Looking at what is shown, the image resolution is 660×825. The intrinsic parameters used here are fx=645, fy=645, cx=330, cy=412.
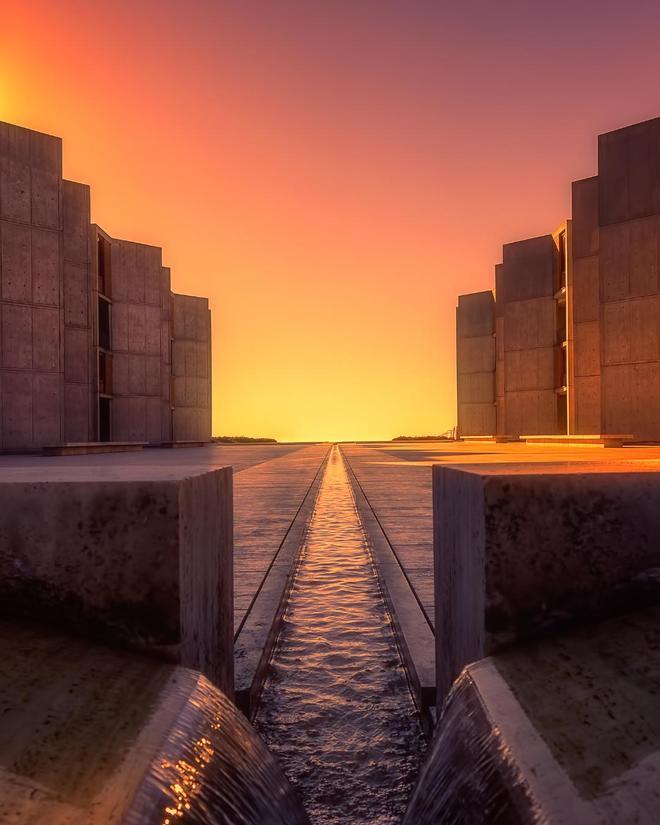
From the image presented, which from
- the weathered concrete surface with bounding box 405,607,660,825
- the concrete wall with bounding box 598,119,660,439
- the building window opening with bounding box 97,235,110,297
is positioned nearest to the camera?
the weathered concrete surface with bounding box 405,607,660,825

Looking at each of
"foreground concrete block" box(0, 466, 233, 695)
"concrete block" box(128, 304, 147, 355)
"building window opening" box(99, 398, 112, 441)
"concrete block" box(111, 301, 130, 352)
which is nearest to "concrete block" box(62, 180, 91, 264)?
"concrete block" box(111, 301, 130, 352)

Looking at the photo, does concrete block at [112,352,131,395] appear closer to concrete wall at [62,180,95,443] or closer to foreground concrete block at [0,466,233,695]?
concrete wall at [62,180,95,443]

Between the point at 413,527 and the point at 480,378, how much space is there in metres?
35.8

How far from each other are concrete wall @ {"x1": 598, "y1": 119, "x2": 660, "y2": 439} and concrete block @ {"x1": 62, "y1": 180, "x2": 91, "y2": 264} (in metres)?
20.0

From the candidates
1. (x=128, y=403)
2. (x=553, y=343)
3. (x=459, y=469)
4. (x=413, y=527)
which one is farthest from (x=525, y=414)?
(x=459, y=469)

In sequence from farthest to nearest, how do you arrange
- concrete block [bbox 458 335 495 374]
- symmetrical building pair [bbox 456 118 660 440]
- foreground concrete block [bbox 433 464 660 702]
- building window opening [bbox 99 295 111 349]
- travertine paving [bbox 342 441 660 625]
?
concrete block [bbox 458 335 495 374], building window opening [bbox 99 295 111 349], symmetrical building pair [bbox 456 118 660 440], travertine paving [bbox 342 441 660 625], foreground concrete block [bbox 433 464 660 702]

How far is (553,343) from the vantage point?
32.6 metres

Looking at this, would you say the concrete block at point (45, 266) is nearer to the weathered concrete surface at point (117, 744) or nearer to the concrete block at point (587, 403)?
the concrete block at point (587, 403)

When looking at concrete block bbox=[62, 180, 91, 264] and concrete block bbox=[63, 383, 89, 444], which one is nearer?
concrete block bbox=[63, 383, 89, 444]

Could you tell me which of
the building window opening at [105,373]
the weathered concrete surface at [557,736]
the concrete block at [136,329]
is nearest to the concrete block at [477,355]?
the concrete block at [136,329]

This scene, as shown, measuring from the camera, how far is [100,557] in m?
1.96

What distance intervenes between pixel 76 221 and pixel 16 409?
8.59 meters

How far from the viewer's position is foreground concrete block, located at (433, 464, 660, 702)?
1924 millimetres

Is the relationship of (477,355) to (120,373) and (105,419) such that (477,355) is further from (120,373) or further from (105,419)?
(105,419)
